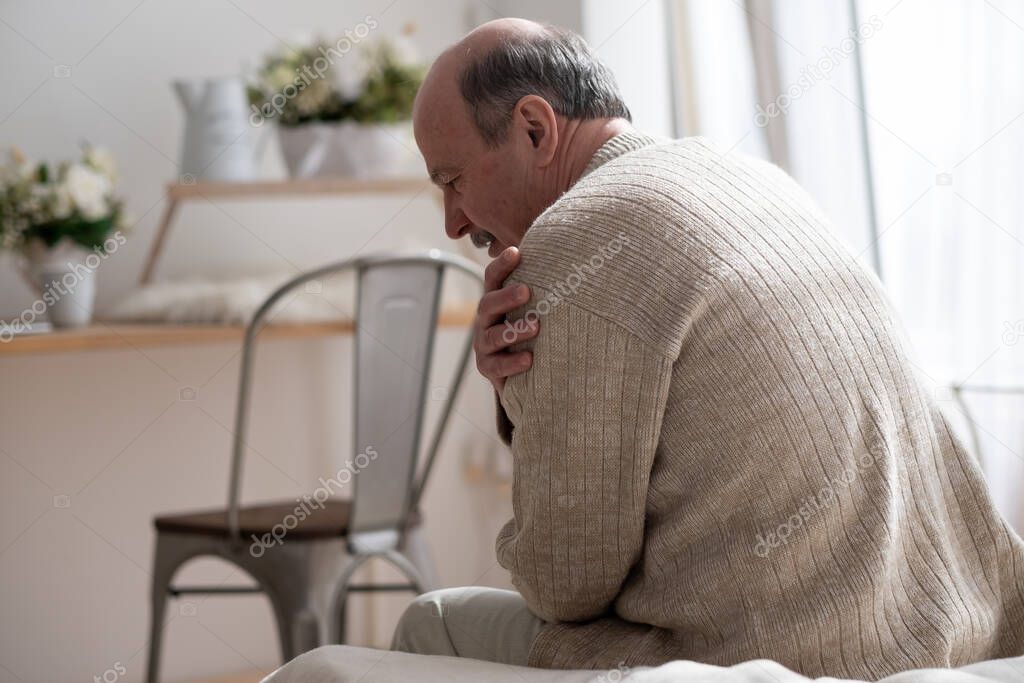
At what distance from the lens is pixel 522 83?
3.70 feet

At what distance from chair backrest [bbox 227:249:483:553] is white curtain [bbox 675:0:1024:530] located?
27.5 inches

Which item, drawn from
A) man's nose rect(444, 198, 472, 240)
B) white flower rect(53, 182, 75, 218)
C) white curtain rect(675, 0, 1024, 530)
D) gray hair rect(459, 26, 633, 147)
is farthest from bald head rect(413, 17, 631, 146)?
white flower rect(53, 182, 75, 218)

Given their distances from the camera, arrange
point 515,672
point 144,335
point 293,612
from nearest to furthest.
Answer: point 515,672 < point 293,612 < point 144,335

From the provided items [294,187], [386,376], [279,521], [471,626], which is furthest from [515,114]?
[294,187]

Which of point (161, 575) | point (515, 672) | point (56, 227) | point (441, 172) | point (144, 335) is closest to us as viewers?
point (515, 672)

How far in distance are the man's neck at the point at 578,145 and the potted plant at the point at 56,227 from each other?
1.40m

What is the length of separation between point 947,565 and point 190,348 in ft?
6.57

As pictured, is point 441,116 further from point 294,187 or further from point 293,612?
point 294,187

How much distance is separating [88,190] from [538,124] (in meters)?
1.41

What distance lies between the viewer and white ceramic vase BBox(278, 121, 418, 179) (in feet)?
8.01

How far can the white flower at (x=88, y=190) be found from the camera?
7.32 feet

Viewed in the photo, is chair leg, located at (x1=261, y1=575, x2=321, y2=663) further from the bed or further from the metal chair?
the bed

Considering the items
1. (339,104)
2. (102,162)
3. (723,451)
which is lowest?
(723,451)

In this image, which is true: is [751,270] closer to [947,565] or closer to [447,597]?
[947,565]
